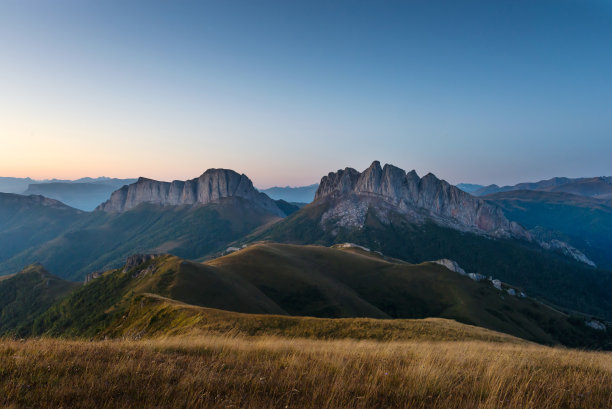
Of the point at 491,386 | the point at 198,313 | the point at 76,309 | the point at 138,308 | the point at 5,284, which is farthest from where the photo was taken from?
the point at 5,284

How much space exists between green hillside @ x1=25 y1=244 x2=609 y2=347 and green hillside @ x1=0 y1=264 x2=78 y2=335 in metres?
31.0

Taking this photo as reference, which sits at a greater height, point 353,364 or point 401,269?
point 353,364

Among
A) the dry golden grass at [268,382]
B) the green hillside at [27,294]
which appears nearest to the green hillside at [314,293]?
the green hillside at [27,294]

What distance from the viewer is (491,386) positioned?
7.27 meters

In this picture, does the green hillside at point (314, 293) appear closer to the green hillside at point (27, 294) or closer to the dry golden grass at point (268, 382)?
the green hillside at point (27, 294)

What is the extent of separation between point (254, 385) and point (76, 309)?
134152 millimetres

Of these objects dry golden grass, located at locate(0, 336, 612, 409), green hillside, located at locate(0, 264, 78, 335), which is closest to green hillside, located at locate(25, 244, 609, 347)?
green hillside, located at locate(0, 264, 78, 335)

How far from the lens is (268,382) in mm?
7023

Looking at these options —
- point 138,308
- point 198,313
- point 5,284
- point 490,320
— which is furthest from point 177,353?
point 5,284

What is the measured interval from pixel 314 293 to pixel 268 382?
8764 cm

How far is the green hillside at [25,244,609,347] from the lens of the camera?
242 feet

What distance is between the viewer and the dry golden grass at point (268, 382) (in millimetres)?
6008

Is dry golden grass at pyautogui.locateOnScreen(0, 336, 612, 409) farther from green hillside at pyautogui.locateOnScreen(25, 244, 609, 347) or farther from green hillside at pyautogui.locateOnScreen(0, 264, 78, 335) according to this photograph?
green hillside at pyautogui.locateOnScreen(0, 264, 78, 335)

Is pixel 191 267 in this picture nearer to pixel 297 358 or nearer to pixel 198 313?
pixel 198 313
